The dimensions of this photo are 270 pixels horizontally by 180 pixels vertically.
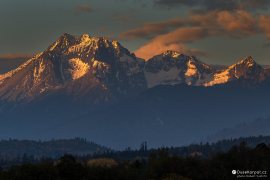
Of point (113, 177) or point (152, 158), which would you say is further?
point (152, 158)

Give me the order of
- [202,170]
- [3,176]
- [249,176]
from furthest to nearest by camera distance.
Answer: [202,170] < [249,176] < [3,176]

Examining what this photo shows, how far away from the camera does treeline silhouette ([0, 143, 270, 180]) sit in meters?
161

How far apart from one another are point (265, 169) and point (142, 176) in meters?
25.8

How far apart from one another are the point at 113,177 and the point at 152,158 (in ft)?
76.5

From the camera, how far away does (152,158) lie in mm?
189250

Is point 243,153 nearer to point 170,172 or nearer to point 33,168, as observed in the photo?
point 170,172

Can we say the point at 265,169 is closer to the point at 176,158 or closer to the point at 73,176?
the point at 176,158

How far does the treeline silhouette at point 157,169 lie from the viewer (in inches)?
6339

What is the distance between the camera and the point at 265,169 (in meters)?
181

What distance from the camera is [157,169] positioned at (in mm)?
179750

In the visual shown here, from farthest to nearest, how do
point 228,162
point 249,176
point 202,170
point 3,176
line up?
point 228,162, point 202,170, point 249,176, point 3,176

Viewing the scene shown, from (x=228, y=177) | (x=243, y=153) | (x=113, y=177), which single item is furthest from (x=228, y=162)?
(x=113, y=177)

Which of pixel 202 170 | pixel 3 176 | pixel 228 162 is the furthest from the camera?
pixel 228 162

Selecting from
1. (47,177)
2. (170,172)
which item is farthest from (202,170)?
(47,177)
